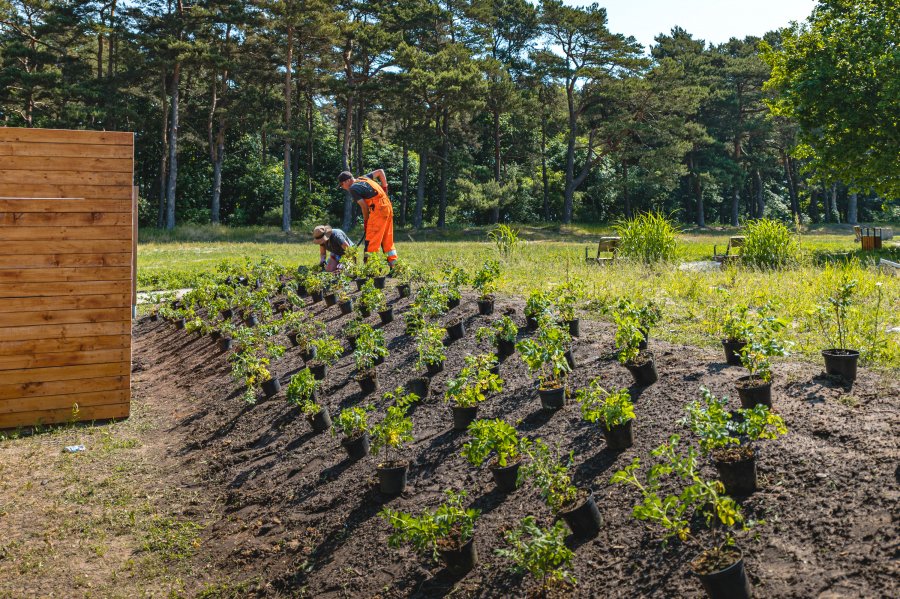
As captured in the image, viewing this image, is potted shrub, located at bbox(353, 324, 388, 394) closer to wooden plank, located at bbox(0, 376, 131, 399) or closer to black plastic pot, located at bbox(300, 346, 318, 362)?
black plastic pot, located at bbox(300, 346, 318, 362)

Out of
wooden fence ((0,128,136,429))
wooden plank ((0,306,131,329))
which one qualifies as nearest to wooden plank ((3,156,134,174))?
wooden fence ((0,128,136,429))

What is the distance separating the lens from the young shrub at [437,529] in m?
2.77

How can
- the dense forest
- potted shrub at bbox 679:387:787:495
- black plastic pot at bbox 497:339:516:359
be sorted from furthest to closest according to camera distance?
the dense forest < black plastic pot at bbox 497:339:516:359 < potted shrub at bbox 679:387:787:495

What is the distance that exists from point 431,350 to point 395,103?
29645 millimetres

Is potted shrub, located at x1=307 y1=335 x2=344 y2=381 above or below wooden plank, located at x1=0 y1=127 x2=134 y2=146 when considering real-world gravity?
below

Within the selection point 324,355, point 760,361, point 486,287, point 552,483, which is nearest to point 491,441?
point 552,483

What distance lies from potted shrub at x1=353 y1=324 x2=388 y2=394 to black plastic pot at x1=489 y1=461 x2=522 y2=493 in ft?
6.02

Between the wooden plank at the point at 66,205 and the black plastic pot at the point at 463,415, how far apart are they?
3.91 meters

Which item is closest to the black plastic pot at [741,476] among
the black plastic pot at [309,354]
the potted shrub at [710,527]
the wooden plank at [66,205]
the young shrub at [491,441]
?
the potted shrub at [710,527]

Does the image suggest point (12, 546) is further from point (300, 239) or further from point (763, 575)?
point (300, 239)

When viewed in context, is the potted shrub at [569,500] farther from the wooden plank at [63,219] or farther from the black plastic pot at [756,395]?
the wooden plank at [63,219]

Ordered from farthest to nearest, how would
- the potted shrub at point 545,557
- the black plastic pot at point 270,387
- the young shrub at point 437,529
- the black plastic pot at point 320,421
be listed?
the black plastic pot at point 270,387 < the black plastic pot at point 320,421 < the young shrub at point 437,529 < the potted shrub at point 545,557

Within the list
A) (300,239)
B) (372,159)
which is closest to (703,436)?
(300,239)

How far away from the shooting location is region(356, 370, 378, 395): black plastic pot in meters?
5.32
